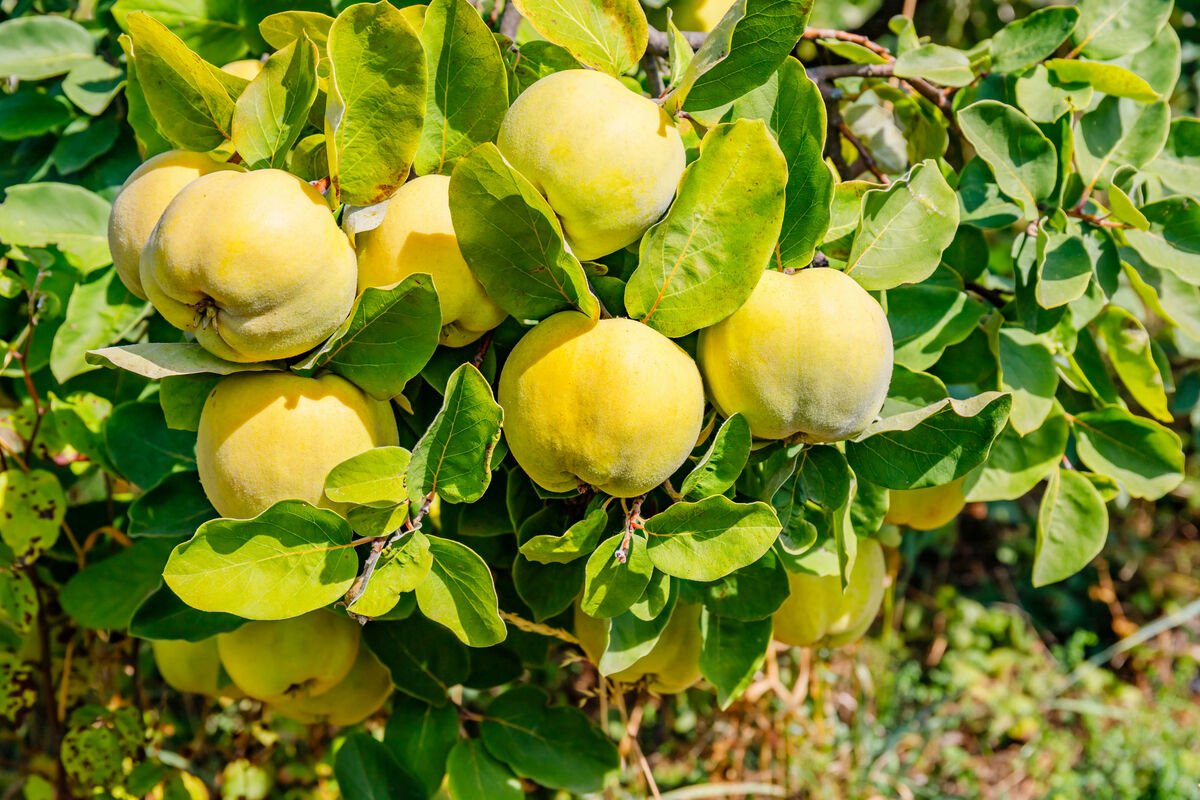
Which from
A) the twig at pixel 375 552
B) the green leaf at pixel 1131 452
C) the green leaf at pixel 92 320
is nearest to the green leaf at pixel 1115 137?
the green leaf at pixel 1131 452

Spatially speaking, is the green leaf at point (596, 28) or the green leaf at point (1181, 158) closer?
the green leaf at point (596, 28)

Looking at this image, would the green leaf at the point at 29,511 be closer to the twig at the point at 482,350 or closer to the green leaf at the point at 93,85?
the green leaf at the point at 93,85

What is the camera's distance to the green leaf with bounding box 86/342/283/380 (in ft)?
1.94

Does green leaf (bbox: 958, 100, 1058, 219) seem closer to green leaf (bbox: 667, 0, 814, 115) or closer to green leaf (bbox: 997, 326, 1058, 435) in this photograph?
green leaf (bbox: 997, 326, 1058, 435)

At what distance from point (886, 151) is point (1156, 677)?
83.9 inches

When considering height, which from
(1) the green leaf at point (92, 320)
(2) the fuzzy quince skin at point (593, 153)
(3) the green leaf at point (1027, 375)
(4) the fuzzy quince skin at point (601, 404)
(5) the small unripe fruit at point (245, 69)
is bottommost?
(1) the green leaf at point (92, 320)

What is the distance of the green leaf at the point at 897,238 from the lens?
2.33ft

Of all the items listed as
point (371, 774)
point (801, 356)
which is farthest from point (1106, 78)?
point (371, 774)

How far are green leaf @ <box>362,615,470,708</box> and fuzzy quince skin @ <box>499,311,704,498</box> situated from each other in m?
0.36

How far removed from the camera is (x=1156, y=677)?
2.56 meters

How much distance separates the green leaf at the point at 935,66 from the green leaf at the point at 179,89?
57 centimetres


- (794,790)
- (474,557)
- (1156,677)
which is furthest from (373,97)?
(1156,677)

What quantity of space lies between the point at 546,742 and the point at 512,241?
1.98 ft

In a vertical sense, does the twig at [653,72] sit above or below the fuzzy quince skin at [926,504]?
above
